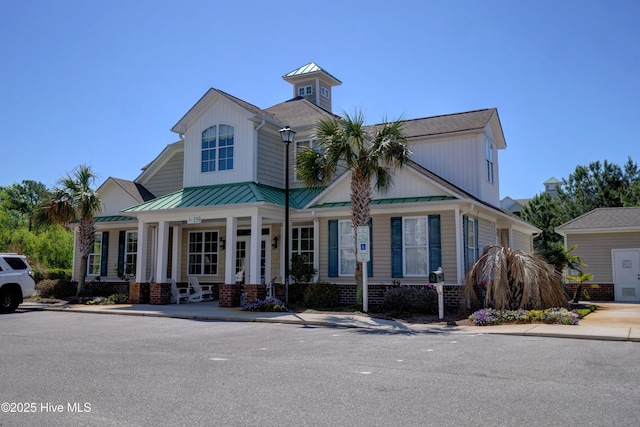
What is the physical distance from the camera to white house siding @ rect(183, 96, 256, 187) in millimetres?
20500

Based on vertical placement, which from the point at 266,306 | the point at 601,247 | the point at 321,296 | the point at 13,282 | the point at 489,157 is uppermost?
the point at 489,157

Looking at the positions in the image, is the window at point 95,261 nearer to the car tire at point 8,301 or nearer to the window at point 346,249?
the car tire at point 8,301

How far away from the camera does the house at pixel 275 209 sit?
18.0 m

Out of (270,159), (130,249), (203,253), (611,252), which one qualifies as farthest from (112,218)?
(611,252)

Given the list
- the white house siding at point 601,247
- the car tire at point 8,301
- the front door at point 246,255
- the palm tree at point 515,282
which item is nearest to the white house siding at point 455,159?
the palm tree at point 515,282

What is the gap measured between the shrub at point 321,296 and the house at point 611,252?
12933 millimetres

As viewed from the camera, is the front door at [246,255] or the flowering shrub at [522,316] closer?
the flowering shrub at [522,316]

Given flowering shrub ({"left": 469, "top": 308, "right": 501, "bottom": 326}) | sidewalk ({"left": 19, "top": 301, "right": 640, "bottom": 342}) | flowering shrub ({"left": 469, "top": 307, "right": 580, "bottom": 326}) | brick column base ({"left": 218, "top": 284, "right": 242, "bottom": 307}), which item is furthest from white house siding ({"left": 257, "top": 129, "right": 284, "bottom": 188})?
flowering shrub ({"left": 469, "top": 307, "right": 580, "bottom": 326})

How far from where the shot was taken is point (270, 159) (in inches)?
842

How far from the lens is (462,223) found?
17.8 m

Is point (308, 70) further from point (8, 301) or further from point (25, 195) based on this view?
point (25, 195)

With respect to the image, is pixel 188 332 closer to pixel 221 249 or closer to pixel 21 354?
pixel 21 354

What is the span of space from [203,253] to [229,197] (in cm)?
473

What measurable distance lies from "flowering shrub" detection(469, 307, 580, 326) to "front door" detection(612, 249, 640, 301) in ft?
39.0
